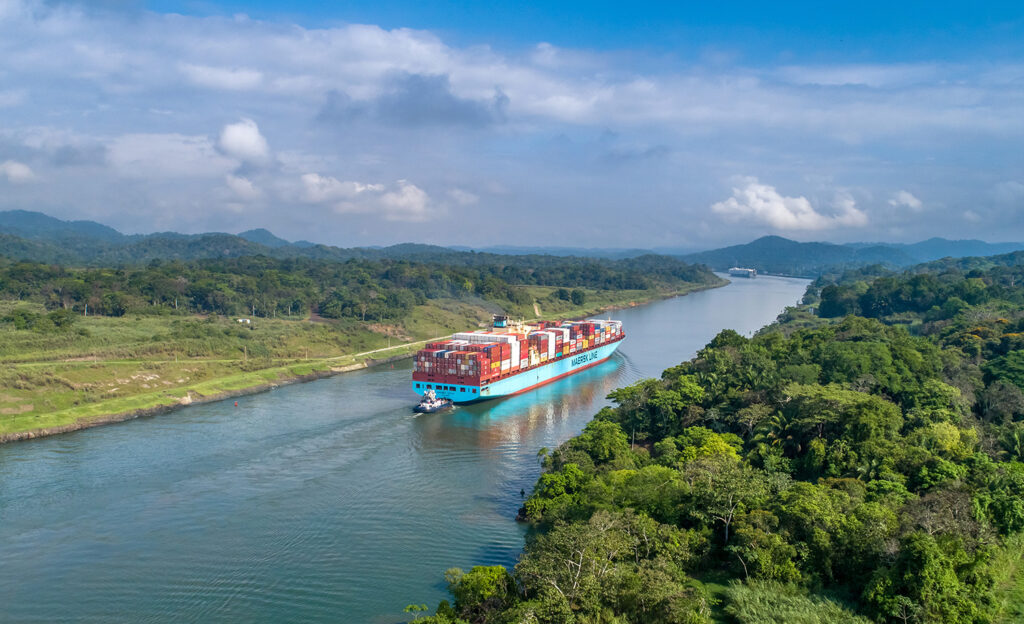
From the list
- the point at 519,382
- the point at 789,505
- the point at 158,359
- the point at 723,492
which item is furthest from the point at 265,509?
the point at 158,359

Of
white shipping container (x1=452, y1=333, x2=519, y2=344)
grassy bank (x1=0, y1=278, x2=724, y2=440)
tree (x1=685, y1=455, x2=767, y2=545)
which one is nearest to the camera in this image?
tree (x1=685, y1=455, x2=767, y2=545)

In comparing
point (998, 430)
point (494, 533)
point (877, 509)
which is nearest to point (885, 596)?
point (877, 509)

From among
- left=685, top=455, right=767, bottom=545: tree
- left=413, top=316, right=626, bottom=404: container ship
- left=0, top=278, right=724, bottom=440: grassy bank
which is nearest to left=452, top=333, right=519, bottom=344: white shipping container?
left=413, top=316, right=626, bottom=404: container ship

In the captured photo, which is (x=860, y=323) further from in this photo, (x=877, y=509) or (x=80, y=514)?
(x=80, y=514)

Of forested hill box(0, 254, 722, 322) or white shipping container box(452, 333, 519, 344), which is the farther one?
forested hill box(0, 254, 722, 322)

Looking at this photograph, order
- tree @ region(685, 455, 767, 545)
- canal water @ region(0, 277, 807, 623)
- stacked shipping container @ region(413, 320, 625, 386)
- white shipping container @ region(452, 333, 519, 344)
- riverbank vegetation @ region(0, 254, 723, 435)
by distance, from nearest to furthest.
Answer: tree @ region(685, 455, 767, 545), canal water @ region(0, 277, 807, 623), riverbank vegetation @ region(0, 254, 723, 435), stacked shipping container @ region(413, 320, 625, 386), white shipping container @ region(452, 333, 519, 344)

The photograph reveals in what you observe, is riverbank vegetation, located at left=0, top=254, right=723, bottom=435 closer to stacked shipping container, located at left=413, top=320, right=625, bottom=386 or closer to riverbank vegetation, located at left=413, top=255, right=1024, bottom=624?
stacked shipping container, located at left=413, top=320, right=625, bottom=386

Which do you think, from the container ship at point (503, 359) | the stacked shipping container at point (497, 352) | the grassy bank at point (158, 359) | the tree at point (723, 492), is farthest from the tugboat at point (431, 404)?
the tree at point (723, 492)
